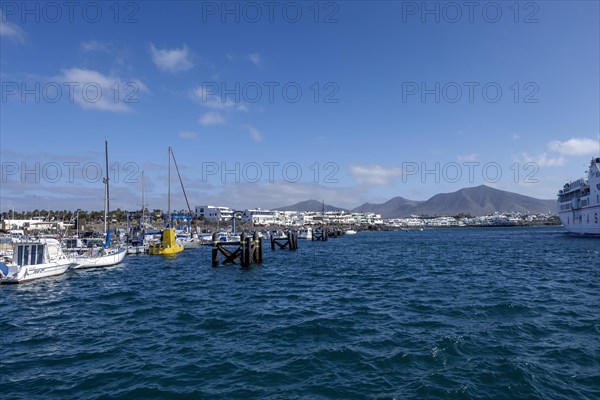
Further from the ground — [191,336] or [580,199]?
[580,199]

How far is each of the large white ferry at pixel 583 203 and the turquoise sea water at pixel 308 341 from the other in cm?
6958

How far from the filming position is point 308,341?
13.3 meters

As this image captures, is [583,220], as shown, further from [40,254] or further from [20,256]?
[20,256]

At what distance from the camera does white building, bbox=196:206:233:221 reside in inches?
7121

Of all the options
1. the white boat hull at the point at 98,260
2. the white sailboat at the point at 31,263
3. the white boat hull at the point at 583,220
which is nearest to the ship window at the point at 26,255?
the white sailboat at the point at 31,263

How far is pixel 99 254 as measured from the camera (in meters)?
40.6

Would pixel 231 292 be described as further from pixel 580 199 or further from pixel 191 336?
pixel 580 199

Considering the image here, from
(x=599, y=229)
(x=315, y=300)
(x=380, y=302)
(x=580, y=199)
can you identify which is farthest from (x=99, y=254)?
(x=580, y=199)

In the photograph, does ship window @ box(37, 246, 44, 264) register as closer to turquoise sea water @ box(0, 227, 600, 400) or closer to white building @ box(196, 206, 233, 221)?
turquoise sea water @ box(0, 227, 600, 400)

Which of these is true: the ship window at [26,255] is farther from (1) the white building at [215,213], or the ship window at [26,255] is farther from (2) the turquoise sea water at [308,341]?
(1) the white building at [215,213]

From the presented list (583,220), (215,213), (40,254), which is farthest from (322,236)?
(215,213)

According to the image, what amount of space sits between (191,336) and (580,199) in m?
102

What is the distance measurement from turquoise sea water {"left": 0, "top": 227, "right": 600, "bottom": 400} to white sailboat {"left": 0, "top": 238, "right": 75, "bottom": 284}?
287cm

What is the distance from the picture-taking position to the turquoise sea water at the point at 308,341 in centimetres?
957
